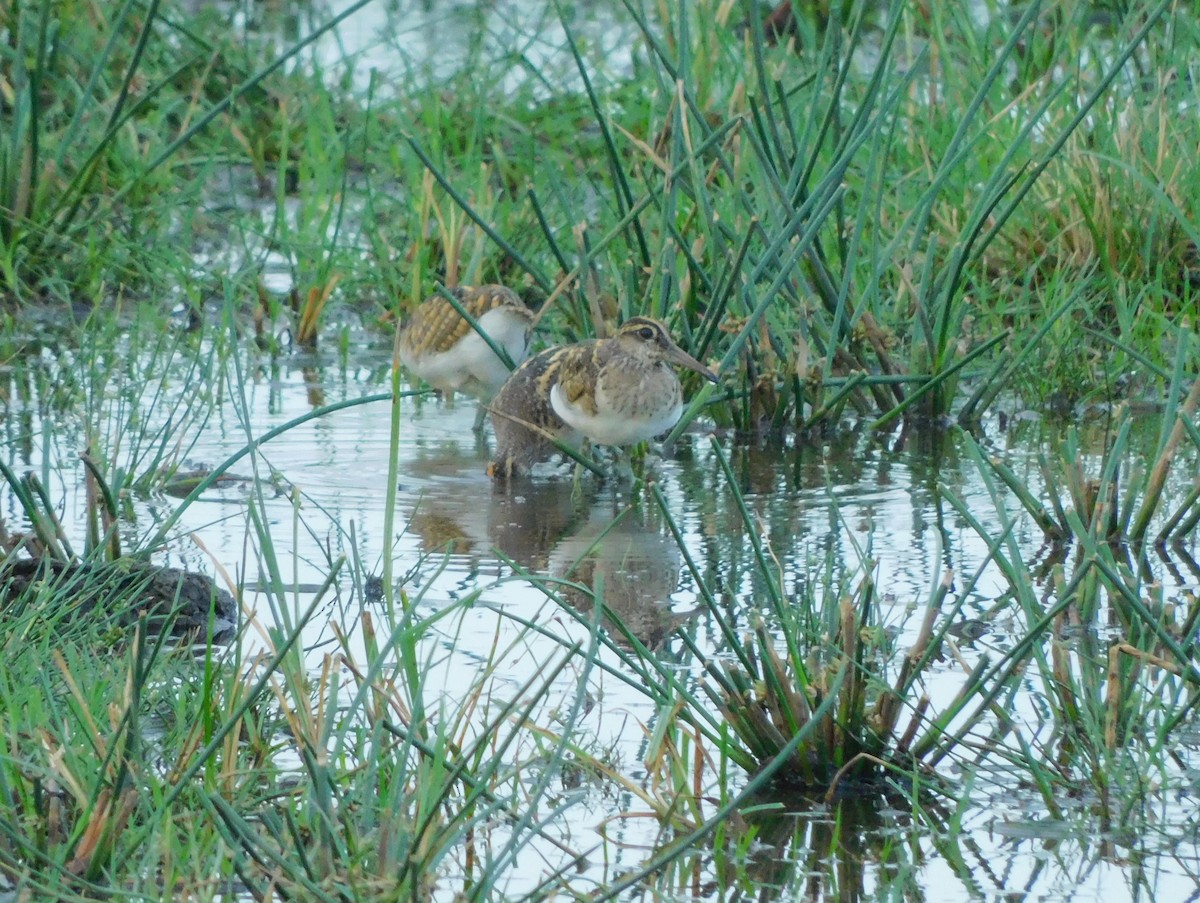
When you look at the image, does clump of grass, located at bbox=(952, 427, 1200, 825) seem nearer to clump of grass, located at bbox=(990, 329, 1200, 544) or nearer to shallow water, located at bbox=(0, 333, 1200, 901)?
shallow water, located at bbox=(0, 333, 1200, 901)

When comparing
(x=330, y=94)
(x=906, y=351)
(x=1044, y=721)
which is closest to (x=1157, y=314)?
(x=906, y=351)

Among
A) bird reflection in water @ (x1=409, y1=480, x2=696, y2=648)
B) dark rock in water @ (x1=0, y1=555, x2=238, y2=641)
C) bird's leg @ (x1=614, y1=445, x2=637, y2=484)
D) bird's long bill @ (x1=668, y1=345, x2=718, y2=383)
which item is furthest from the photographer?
bird's leg @ (x1=614, y1=445, x2=637, y2=484)

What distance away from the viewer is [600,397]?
552cm

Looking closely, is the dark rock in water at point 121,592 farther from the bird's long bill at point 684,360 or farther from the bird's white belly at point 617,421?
the bird's long bill at point 684,360

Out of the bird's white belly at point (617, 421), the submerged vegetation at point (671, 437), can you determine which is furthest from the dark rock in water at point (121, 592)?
the bird's white belly at point (617, 421)

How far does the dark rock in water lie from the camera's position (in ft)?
12.8

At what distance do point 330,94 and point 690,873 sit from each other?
7009 millimetres

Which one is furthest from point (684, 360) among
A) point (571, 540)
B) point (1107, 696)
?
point (1107, 696)

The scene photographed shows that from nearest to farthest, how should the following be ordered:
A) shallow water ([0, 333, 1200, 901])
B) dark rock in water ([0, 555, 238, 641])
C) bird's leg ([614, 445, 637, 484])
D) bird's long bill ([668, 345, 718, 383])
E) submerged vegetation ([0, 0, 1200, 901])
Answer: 1. submerged vegetation ([0, 0, 1200, 901])
2. shallow water ([0, 333, 1200, 901])
3. dark rock in water ([0, 555, 238, 641])
4. bird's long bill ([668, 345, 718, 383])
5. bird's leg ([614, 445, 637, 484])

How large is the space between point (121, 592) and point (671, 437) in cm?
223

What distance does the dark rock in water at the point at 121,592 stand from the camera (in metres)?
3.92

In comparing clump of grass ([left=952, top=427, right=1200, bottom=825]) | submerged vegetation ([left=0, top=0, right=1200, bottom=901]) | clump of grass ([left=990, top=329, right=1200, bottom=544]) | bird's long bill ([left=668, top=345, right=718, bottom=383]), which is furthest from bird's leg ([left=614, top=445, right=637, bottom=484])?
clump of grass ([left=952, top=427, right=1200, bottom=825])

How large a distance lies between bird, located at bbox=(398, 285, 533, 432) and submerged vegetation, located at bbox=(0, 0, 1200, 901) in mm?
190

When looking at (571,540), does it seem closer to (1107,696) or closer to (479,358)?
(479,358)
